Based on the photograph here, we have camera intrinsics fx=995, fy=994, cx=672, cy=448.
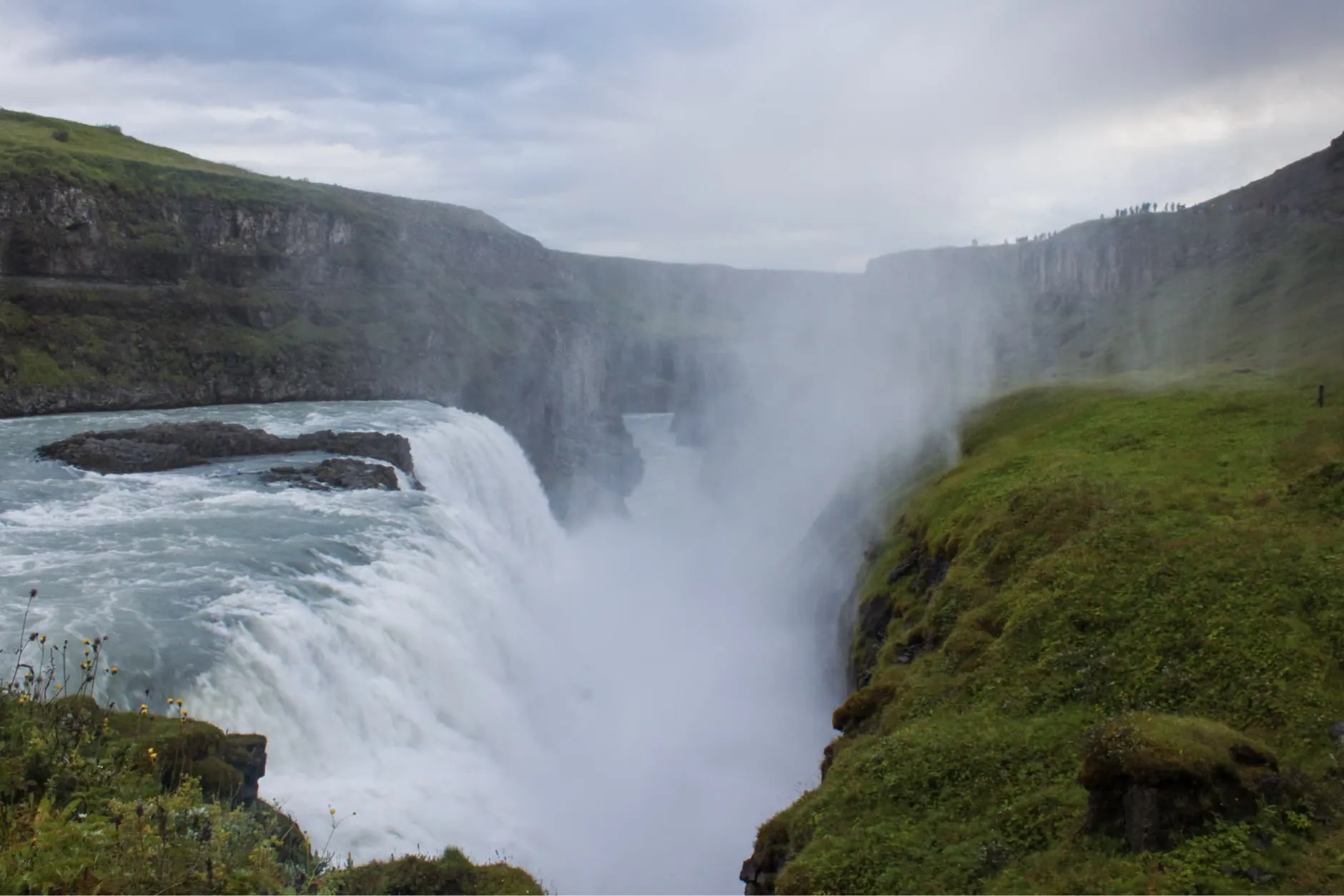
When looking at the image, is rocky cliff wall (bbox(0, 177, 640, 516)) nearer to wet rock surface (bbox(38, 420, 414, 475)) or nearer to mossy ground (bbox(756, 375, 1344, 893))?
wet rock surface (bbox(38, 420, 414, 475))

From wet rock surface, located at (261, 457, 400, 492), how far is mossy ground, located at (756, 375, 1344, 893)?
2110 centimetres

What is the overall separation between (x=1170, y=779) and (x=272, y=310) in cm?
7457

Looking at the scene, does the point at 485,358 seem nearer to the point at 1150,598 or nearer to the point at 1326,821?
the point at 1150,598

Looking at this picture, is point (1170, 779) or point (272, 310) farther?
point (272, 310)

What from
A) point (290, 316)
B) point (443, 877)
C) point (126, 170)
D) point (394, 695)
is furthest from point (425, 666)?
point (126, 170)

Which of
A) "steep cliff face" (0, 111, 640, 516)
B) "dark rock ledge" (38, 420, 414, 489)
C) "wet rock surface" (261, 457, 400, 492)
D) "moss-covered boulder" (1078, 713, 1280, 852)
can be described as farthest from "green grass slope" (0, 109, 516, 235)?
"moss-covered boulder" (1078, 713, 1280, 852)

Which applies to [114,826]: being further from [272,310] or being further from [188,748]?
[272,310]

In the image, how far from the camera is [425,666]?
25516 mm

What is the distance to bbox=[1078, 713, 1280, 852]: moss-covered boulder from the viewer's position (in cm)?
1186

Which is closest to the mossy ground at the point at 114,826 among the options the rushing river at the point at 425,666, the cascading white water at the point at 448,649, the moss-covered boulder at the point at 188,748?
the moss-covered boulder at the point at 188,748

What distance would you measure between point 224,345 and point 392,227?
2693 cm

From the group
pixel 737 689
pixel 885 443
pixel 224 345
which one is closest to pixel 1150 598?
pixel 737 689

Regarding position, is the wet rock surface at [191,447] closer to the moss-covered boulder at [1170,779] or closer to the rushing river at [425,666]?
the rushing river at [425,666]

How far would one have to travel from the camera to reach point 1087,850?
484 inches
